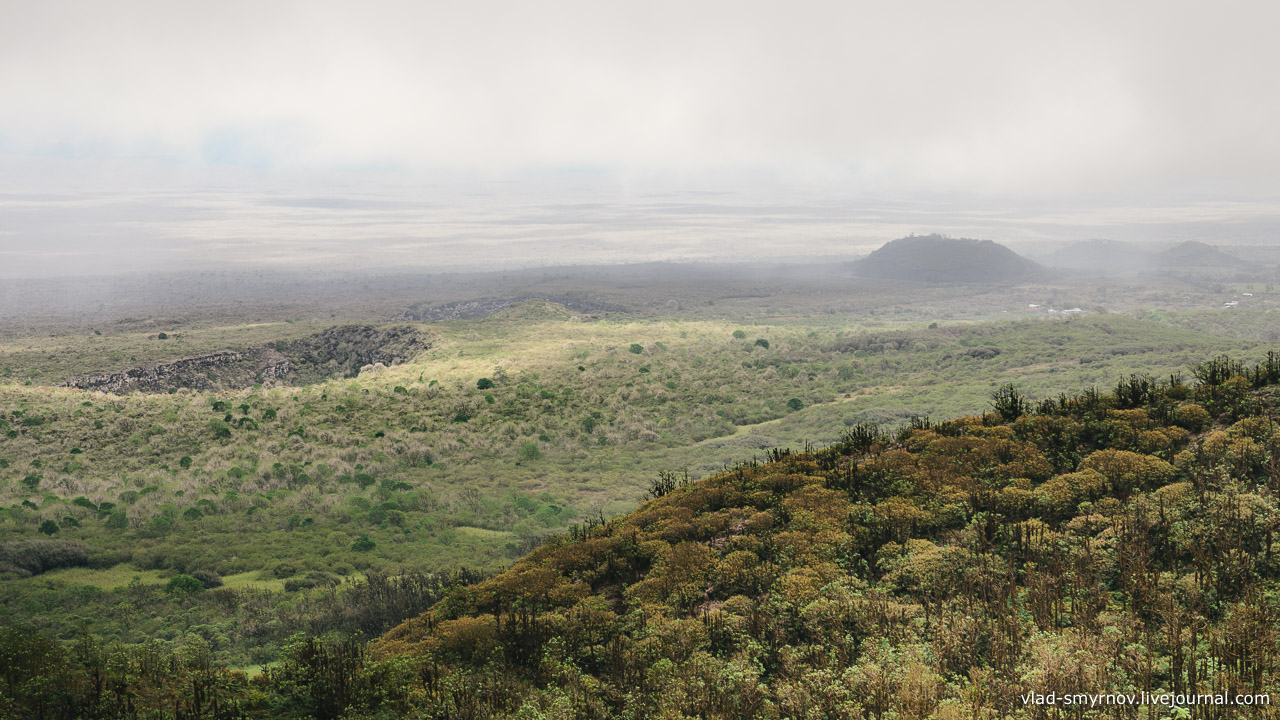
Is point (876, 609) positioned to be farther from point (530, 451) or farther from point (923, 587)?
point (530, 451)

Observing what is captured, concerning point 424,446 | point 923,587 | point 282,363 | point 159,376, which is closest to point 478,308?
point 282,363

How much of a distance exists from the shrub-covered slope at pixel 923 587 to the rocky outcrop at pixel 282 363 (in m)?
66.6

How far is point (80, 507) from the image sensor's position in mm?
28203

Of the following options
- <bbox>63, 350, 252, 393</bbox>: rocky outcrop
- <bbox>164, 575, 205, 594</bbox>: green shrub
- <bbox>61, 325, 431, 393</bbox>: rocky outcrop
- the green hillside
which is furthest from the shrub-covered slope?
<bbox>61, 325, 431, 393</bbox>: rocky outcrop

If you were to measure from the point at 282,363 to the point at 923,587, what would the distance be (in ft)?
274

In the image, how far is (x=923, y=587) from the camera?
33.2 feet

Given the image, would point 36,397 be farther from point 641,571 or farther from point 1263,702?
point 1263,702

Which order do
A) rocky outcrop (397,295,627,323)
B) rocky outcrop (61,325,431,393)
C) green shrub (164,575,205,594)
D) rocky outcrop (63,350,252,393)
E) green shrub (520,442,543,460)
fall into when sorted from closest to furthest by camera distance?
green shrub (164,575,205,594) → green shrub (520,442,543,460) → rocky outcrop (63,350,252,393) → rocky outcrop (61,325,431,393) → rocky outcrop (397,295,627,323)

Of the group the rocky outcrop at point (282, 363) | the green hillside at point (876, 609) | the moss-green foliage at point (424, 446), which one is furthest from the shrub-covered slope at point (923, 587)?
the rocky outcrop at point (282, 363)

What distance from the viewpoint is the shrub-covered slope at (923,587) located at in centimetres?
770

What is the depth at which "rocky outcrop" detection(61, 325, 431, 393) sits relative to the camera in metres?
64.8

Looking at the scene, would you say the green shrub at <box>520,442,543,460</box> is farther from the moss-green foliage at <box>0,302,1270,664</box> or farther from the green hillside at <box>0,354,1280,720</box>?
the green hillside at <box>0,354,1280,720</box>

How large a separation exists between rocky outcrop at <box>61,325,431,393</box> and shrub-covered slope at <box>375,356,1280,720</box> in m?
66.6

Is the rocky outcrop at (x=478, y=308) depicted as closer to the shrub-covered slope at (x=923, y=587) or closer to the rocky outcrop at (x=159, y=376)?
the rocky outcrop at (x=159, y=376)
